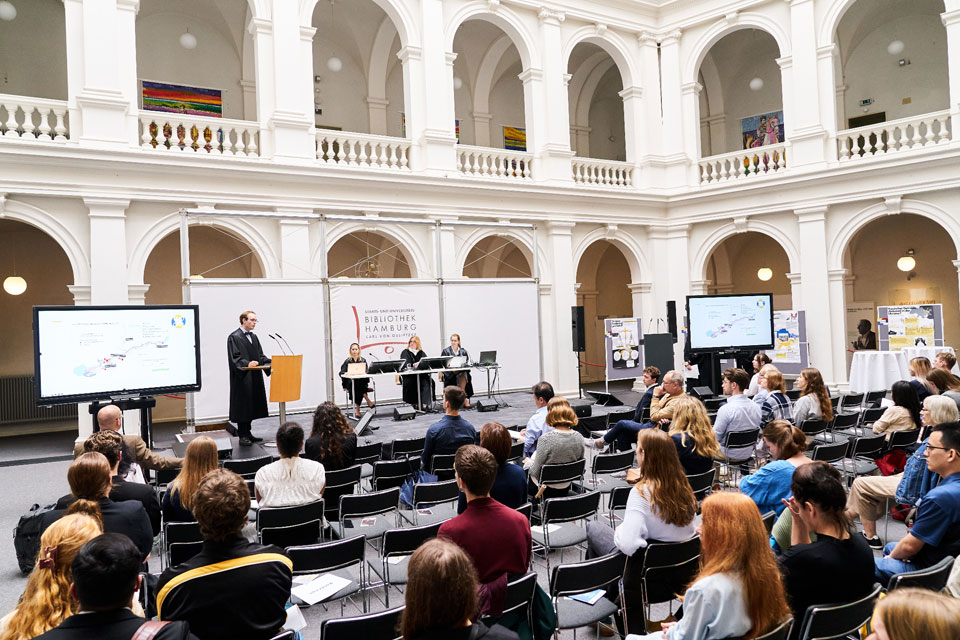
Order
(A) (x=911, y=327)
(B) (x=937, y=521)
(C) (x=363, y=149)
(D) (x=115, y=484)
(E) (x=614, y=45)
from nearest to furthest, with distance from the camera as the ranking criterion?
(B) (x=937, y=521), (D) (x=115, y=484), (A) (x=911, y=327), (C) (x=363, y=149), (E) (x=614, y=45)

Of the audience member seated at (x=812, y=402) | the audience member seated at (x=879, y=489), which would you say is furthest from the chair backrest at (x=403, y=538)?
the audience member seated at (x=812, y=402)

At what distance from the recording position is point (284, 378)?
8180mm

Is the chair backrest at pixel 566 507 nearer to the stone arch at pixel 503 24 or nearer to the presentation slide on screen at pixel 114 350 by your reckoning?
the presentation slide on screen at pixel 114 350

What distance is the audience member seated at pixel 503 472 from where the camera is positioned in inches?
157

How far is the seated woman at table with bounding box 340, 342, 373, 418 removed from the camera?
33.5ft

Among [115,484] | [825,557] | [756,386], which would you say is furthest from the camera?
[756,386]

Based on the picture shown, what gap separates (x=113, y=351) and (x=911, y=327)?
13.5 m

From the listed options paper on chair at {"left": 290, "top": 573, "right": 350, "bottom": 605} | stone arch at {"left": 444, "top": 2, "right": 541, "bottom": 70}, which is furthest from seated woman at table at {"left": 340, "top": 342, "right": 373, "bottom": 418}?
stone arch at {"left": 444, "top": 2, "right": 541, "bottom": 70}

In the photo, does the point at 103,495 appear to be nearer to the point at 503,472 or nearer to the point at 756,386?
the point at 503,472

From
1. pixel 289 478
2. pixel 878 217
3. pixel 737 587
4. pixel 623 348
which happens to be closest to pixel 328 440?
pixel 289 478

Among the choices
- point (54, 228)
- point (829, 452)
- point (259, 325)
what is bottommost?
point (829, 452)

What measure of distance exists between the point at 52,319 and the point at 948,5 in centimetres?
1617

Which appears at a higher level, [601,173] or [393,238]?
[601,173]

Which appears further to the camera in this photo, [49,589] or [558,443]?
[558,443]
